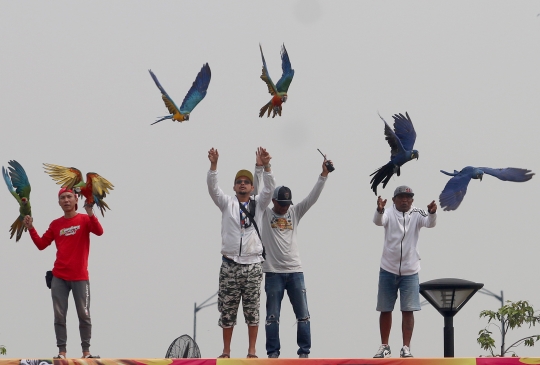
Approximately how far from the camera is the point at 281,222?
30.0ft

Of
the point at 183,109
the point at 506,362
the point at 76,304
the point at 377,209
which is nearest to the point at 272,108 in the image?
the point at 183,109

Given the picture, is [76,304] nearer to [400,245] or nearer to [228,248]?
[228,248]

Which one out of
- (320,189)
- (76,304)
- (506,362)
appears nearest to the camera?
(506,362)

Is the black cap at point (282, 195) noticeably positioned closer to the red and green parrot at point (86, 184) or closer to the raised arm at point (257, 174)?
the raised arm at point (257, 174)

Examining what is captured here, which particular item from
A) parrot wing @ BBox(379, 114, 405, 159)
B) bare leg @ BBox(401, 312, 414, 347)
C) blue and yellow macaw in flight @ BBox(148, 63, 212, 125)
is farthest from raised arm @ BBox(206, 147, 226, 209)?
bare leg @ BBox(401, 312, 414, 347)

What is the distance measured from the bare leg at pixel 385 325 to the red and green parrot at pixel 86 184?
276cm

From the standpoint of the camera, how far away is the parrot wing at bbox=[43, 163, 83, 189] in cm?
899

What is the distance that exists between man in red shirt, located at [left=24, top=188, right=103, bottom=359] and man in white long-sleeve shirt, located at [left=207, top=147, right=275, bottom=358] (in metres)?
1.14

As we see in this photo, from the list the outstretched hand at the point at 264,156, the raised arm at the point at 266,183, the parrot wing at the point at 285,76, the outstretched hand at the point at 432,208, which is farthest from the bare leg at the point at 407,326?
the parrot wing at the point at 285,76

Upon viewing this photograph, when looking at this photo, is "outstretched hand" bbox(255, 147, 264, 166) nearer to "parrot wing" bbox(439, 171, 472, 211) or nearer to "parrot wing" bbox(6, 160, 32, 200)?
"parrot wing" bbox(439, 171, 472, 211)

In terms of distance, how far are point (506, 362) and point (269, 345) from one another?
2.13 m

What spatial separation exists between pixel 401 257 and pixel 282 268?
3.66ft

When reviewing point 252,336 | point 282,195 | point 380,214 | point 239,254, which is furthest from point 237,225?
point 380,214

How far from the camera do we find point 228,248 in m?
8.74
